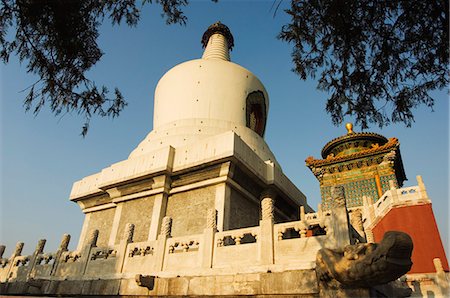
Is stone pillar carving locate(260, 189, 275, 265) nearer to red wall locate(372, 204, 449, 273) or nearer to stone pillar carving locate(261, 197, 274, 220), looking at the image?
stone pillar carving locate(261, 197, 274, 220)

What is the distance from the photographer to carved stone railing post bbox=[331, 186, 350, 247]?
19.7ft

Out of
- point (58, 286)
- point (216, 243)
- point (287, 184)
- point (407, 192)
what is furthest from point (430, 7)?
point (407, 192)

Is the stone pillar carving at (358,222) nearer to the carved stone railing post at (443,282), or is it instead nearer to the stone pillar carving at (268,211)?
the stone pillar carving at (268,211)

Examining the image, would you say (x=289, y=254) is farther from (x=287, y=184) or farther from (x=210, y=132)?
(x=210, y=132)

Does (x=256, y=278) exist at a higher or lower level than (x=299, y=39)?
lower

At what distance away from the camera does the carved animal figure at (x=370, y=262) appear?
14.8 feet

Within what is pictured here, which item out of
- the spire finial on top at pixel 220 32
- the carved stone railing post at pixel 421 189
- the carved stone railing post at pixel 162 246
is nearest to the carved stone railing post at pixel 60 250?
the carved stone railing post at pixel 162 246

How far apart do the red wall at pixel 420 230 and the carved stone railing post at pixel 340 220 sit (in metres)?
7.96

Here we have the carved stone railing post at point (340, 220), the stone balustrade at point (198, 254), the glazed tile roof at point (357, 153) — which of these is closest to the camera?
the carved stone railing post at point (340, 220)

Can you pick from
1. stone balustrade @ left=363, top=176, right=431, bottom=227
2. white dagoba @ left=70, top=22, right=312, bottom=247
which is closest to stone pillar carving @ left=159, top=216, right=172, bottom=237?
white dagoba @ left=70, top=22, right=312, bottom=247

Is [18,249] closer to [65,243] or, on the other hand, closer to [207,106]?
[65,243]

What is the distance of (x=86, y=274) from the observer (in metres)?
8.83

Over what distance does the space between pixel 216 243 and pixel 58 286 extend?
16.4 ft

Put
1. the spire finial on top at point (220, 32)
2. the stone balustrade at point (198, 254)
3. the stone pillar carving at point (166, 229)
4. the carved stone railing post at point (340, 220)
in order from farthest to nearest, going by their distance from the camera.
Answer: the spire finial on top at point (220, 32) → the stone pillar carving at point (166, 229) → the stone balustrade at point (198, 254) → the carved stone railing post at point (340, 220)
